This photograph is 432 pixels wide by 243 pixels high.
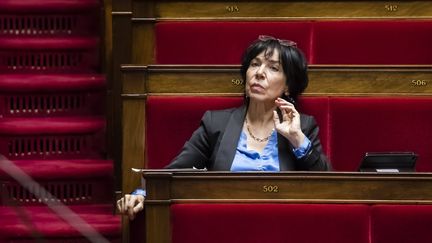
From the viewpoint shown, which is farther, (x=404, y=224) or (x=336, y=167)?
(x=336, y=167)

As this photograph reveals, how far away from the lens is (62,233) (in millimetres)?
831

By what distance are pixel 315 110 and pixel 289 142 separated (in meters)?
0.07

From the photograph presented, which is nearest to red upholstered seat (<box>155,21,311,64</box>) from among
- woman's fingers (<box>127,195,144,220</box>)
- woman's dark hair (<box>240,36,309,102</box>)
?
woman's dark hair (<box>240,36,309,102</box>)

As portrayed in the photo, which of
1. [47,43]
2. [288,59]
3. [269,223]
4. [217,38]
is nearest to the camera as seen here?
[269,223]

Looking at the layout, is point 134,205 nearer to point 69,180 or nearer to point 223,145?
point 223,145

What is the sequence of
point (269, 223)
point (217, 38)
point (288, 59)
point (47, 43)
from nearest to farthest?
point (269, 223) → point (288, 59) → point (217, 38) → point (47, 43)

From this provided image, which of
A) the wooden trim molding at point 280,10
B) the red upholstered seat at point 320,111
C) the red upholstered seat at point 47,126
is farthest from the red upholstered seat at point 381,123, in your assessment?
the red upholstered seat at point 47,126

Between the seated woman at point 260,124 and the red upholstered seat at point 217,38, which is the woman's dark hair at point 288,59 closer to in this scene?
the seated woman at point 260,124

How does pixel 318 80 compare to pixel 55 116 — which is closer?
pixel 318 80

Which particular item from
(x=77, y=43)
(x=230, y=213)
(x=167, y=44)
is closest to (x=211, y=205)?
(x=230, y=213)

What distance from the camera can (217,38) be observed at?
90cm

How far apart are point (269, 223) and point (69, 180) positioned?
271mm

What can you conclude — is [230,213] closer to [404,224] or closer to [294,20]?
[404,224]

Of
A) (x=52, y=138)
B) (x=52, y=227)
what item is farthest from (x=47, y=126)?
(x=52, y=227)
